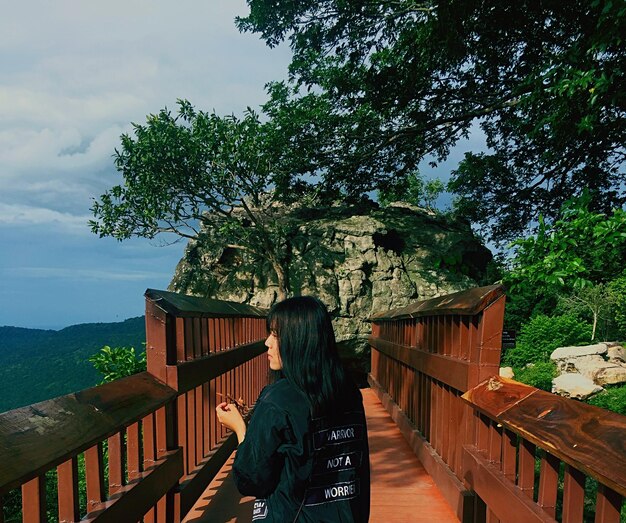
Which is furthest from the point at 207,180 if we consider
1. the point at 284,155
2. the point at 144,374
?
the point at 144,374

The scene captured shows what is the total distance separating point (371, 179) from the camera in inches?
463

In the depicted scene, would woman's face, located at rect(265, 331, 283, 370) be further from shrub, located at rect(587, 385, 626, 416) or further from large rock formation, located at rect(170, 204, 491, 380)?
large rock formation, located at rect(170, 204, 491, 380)

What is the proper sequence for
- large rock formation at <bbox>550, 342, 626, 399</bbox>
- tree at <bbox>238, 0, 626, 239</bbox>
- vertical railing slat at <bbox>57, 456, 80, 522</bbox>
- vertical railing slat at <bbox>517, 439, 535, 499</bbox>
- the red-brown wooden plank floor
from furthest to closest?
large rock formation at <bbox>550, 342, 626, 399</bbox> → tree at <bbox>238, 0, 626, 239</bbox> → the red-brown wooden plank floor → vertical railing slat at <bbox>517, 439, 535, 499</bbox> → vertical railing slat at <bbox>57, 456, 80, 522</bbox>

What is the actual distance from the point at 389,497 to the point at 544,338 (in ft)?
35.2

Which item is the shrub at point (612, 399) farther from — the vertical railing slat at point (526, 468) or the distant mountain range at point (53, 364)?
the distant mountain range at point (53, 364)

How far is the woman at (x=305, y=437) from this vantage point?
1.63 meters

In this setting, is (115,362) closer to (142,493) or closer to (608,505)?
(142,493)

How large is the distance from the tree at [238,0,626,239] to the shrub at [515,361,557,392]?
2.89 metres

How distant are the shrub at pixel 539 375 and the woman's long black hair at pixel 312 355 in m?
8.96

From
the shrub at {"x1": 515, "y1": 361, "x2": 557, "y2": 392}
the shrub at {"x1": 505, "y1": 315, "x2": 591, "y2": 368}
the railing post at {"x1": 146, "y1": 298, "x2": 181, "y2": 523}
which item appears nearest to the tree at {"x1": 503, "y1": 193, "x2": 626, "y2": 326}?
the railing post at {"x1": 146, "y1": 298, "x2": 181, "y2": 523}

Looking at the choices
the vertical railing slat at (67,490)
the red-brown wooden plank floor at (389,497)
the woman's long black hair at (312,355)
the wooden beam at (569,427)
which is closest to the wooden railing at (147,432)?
the vertical railing slat at (67,490)

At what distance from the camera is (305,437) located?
5.37ft

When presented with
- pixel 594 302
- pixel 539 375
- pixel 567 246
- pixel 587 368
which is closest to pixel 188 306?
pixel 567 246

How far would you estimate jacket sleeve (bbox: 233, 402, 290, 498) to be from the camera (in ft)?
5.30
